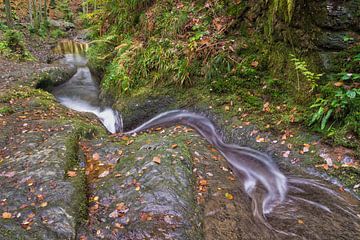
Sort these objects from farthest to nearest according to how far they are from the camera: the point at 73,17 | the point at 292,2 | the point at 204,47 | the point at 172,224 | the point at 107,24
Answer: the point at 73,17
the point at 107,24
the point at 204,47
the point at 292,2
the point at 172,224

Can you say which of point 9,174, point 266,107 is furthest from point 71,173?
point 266,107

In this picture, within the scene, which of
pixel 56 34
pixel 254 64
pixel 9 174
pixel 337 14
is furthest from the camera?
pixel 56 34

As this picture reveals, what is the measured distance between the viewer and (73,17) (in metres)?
32.7

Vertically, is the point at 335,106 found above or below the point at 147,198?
above

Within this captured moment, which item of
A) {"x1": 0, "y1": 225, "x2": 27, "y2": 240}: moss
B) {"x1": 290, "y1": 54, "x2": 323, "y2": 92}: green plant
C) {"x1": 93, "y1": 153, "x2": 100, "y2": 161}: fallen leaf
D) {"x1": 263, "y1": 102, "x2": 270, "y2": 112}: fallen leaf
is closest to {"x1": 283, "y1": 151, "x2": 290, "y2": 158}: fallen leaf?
{"x1": 263, "y1": 102, "x2": 270, "y2": 112}: fallen leaf

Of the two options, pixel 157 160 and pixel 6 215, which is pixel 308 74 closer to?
pixel 157 160

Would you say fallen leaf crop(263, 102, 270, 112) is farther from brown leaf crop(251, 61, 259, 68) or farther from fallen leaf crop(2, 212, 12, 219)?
fallen leaf crop(2, 212, 12, 219)

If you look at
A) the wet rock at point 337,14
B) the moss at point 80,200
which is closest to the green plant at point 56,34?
the moss at point 80,200

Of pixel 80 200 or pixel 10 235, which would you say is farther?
pixel 80 200

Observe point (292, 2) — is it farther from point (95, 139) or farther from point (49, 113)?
point (49, 113)

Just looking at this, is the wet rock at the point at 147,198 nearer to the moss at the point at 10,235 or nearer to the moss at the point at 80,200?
the moss at the point at 80,200

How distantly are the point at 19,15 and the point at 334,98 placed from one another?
2893cm

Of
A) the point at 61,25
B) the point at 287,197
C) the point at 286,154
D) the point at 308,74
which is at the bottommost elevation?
the point at 287,197

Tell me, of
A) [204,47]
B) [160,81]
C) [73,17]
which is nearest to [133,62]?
[160,81]
